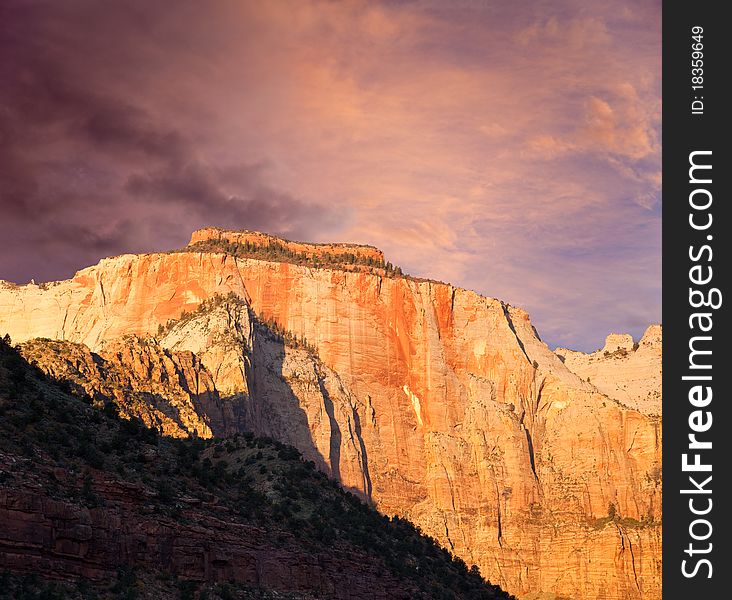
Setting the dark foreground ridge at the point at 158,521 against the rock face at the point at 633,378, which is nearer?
the dark foreground ridge at the point at 158,521

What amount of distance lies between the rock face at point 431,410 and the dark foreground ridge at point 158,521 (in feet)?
205

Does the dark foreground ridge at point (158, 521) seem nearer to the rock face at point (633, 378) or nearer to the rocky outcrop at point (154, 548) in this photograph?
the rocky outcrop at point (154, 548)

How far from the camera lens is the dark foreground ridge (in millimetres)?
52594

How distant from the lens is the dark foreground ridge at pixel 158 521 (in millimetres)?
52594

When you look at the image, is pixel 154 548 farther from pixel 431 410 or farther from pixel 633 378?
pixel 633 378

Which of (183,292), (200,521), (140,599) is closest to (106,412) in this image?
(200,521)

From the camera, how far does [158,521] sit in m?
61.5

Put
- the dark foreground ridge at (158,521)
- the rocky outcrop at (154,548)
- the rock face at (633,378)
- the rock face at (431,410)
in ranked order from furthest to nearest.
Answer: the rock face at (633,378) < the rock face at (431,410) < the dark foreground ridge at (158,521) < the rocky outcrop at (154,548)

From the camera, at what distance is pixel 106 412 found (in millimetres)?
74375

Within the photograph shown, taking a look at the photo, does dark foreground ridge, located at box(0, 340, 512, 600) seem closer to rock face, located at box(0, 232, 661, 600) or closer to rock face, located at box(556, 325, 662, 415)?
rock face, located at box(0, 232, 661, 600)

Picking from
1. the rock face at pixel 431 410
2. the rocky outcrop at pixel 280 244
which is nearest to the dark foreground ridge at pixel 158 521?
the rock face at pixel 431 410
